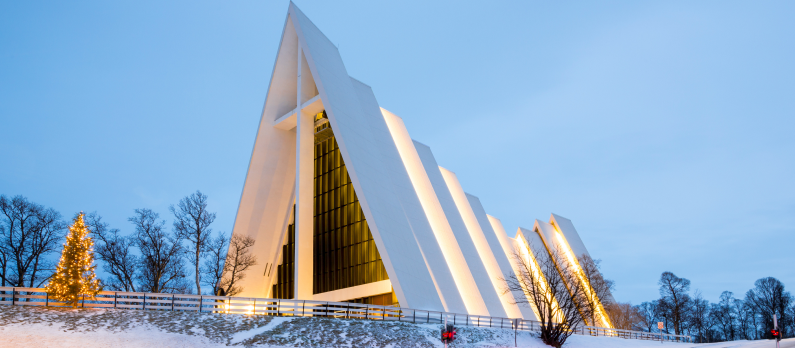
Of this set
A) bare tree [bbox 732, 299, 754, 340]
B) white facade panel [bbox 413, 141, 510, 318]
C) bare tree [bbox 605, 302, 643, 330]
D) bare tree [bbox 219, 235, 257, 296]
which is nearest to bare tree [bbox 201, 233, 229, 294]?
bare tree [bbox 219, 235, 257, 296]

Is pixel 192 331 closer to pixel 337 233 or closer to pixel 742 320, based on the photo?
pixel 337 233

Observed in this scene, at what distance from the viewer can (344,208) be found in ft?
108

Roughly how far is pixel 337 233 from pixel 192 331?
48.3 feet

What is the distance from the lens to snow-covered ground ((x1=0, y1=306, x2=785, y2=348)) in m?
16.3

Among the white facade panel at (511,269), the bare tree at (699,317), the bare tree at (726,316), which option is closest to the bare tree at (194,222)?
the white facade panel at (511,269)

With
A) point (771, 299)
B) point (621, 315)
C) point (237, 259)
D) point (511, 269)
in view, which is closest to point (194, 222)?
point (237, 259)

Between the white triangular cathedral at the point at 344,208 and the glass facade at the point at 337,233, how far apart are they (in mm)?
68

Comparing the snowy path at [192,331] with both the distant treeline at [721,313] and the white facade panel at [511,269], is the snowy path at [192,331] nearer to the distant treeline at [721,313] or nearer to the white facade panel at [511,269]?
the white facade panel at [511,269]

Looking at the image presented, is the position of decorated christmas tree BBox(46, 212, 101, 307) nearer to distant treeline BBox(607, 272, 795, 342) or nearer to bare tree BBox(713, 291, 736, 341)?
distant treeline BBox(607, 272, 795, 342)

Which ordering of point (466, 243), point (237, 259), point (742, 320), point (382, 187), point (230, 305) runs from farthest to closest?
point (742, 320) → point (466, 243) → point (237, 259) → point (382, 187) → point (230, 305)

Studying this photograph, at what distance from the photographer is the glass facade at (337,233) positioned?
100ft

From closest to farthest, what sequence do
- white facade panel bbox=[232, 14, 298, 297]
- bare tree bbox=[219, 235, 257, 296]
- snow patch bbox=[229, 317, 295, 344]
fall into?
1. snow patch bbox=[229, 317, 295, 344]
2. bare tree bbox=[219, 235, 257, 296]
3. white facade panel bbox=[232, 14, 298, 297]

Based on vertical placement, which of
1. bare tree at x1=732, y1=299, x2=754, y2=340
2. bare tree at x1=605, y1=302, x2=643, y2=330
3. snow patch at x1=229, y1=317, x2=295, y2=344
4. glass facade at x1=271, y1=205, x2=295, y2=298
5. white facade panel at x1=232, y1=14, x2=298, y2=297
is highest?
white facade panel at x1=232, y1=14, x2=298, y2=297

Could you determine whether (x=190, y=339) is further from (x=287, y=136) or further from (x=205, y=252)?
(x=287, y=136)
